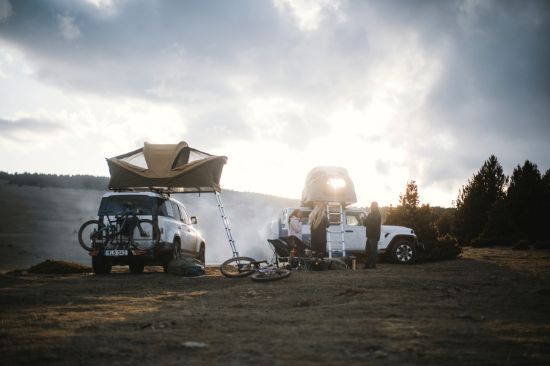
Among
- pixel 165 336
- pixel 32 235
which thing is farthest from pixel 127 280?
pixel 32 235

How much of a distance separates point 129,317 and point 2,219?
108 ft

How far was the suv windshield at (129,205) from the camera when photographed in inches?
473

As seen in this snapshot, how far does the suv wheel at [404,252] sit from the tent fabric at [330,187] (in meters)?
2.17

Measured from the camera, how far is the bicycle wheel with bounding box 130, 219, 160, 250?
38.6 ft

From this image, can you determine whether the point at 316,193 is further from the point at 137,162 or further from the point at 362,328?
the point at 362,328

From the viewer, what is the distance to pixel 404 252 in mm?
16250

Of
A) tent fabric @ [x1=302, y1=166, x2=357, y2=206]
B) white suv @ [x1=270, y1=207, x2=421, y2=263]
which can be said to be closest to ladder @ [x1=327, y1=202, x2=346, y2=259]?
white suv @ [x1=270, y1=207, x2=421, y2=263]

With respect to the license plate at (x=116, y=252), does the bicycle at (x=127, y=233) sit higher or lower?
higher

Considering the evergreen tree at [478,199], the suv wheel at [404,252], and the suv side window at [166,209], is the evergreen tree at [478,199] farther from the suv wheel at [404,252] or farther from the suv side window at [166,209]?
the suv side window at [166,209]

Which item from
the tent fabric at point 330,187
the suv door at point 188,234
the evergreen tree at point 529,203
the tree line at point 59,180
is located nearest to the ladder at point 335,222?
the tent fabric at point 330,187

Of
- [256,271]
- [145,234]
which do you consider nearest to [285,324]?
[256,271]

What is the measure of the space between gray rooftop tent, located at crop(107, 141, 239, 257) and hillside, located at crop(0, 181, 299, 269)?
3815 millimetres

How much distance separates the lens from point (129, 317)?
5.72m

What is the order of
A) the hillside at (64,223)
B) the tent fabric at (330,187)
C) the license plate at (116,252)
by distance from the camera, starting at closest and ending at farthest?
1. the license plate at (116,252)
2. the tent fabric at (330,187)
3. the hillside at (64,223)
